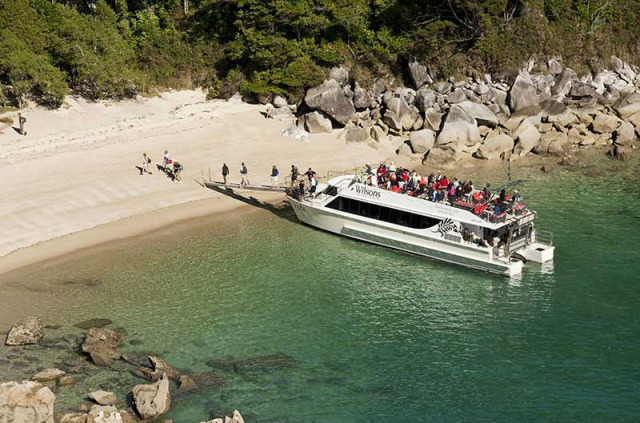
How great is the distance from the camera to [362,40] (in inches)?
2347

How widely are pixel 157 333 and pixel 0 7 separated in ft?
117

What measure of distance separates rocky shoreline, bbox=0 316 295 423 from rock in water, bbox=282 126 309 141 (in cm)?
2378

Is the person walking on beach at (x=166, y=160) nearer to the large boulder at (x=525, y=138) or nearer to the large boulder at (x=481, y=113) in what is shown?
the large boulder at (x=481, y=113)

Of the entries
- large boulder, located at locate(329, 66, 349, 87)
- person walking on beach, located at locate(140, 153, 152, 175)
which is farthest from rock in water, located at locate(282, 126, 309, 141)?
person walking on beach, located at locate(140, 153, 152, 175)

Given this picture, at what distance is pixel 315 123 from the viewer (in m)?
51.6

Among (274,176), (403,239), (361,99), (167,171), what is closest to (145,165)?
(167,171)

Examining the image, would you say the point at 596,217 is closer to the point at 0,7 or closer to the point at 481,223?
the point at 481,223

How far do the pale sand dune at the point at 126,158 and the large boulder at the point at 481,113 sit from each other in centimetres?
653

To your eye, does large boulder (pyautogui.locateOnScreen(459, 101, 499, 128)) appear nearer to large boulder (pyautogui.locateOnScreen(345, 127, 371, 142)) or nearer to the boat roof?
large boulder (pyautogui.locateOnScreen(345, 127, 371, 142))

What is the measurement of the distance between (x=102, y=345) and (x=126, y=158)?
20039mm

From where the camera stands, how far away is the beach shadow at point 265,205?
41441mm

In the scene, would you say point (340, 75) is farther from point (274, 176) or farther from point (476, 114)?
point (274, 176)

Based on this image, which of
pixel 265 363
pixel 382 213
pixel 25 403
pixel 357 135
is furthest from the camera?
pixel 357 135

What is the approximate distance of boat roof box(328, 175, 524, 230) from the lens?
34312mm
